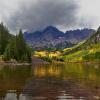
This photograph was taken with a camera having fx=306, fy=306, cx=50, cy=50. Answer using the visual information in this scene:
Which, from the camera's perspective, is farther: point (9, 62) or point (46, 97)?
point (9, 62)

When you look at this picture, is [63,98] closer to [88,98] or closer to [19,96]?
[88,98]

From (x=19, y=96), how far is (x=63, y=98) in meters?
5.66

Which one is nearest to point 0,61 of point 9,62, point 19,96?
point 9,62

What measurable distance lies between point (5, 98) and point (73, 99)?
8335mm

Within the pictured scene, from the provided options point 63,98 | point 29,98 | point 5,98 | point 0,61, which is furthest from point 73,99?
point 0,61

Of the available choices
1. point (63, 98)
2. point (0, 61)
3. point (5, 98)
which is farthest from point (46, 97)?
point (0, 61)

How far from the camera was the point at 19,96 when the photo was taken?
3941 cm

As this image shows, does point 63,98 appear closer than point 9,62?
Yes

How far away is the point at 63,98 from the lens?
3884 cm

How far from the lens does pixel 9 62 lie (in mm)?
198875

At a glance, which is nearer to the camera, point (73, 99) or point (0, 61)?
point (73, 99)

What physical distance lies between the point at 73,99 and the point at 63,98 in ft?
5.16

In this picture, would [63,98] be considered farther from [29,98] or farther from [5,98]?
[5,98]

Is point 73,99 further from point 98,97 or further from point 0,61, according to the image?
point 0,61
